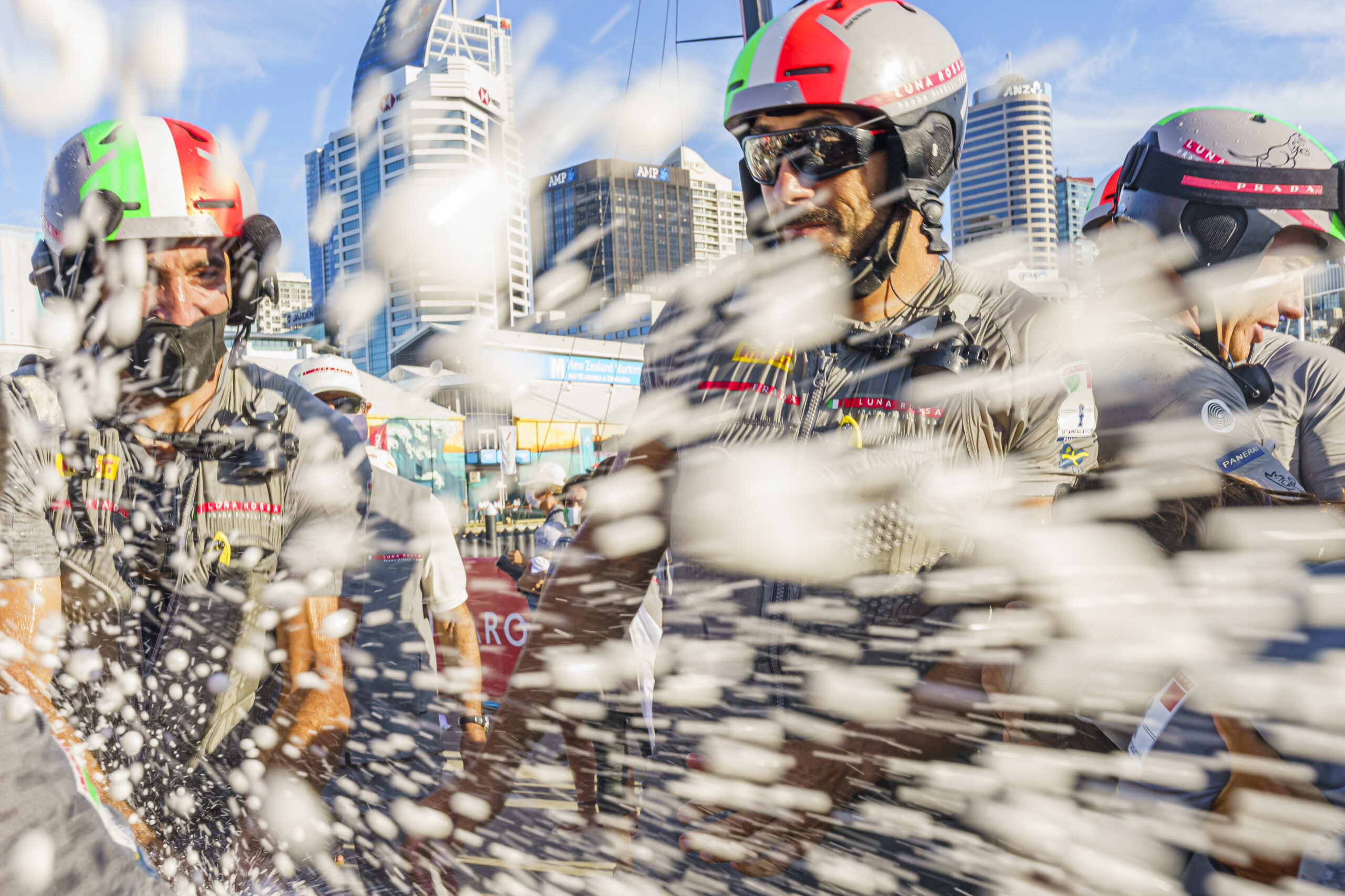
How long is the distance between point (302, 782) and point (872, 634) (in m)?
1.78

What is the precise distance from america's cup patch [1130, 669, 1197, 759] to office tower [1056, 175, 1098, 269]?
1.60 m

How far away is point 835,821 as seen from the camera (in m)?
1.22

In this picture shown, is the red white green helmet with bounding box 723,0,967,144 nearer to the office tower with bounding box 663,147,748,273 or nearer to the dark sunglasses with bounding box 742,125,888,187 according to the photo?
the dark sunglasses with bounding box 742,125,888,187

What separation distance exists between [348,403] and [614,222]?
2084 millimetres

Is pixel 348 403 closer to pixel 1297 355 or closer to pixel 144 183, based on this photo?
pixel 144 183

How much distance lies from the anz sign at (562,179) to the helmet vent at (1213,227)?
199 centimetres

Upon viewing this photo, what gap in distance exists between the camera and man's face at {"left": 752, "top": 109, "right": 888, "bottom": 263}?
4.92 feet

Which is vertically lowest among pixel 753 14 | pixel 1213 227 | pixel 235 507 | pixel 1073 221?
pixel 235 507

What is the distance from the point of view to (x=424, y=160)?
2.60m

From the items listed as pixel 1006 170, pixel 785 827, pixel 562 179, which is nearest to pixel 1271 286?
pixel 1006 170

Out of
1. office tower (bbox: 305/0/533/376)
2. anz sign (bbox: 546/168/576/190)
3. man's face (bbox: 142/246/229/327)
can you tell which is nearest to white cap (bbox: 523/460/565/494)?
anz sign (bbox: 546/168/576/190)

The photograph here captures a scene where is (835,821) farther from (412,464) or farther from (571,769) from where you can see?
(412,464)

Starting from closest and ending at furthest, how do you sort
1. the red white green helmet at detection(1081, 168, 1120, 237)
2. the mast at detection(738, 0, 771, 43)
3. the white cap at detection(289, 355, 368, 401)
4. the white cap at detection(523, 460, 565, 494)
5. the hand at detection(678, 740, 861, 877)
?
the hand at detection(678, 740, 861, 877) → the mast at detection(738, 0, 771, 43) → the red white green helmet at detection(1081, 168, 1120, 237) → the white cap at detection(289, 355, 368, 401) → the white cap at detection(523, 460, 565, 494)

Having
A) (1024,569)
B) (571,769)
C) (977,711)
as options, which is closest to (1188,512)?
(1024,569)
